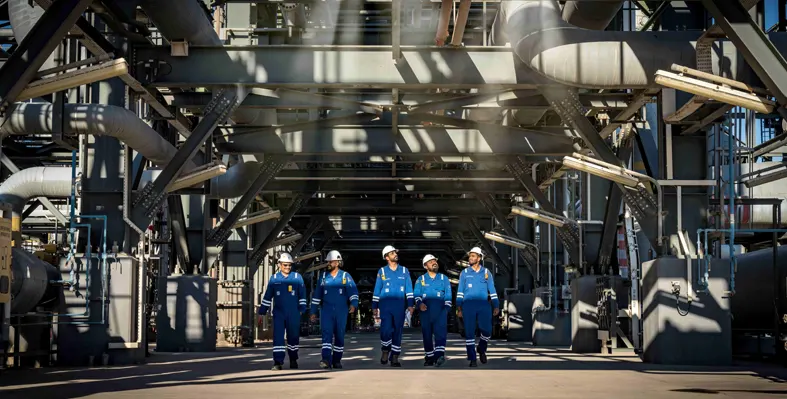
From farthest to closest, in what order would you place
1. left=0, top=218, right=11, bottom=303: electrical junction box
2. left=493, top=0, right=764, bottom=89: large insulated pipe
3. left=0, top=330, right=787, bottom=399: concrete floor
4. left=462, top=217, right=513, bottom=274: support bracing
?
left=462, top=217, right=513, bottom=274: support bracing < left=493, top=0, right=764, bottom=89: large insulated pipe < left=0, top=218, right=11, bottom=303: electrical junction box < left=0, top=330, right=787, bottom=399: concrete floor

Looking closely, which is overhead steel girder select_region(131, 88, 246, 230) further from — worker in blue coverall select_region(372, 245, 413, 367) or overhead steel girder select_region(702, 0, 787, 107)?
overhead steel girder select_region(702, 0, 787, 107)

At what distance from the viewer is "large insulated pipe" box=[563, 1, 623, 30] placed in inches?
580

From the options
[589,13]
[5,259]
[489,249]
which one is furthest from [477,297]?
[489,249]

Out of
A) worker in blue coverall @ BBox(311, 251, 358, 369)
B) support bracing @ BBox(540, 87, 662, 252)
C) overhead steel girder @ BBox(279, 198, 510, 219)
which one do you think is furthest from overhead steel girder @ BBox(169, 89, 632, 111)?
overhead steel girder @ BBox(279, 198, 510, 219)

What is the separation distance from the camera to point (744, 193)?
23.0 m

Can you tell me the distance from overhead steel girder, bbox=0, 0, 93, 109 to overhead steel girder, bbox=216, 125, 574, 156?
10197 millimetres

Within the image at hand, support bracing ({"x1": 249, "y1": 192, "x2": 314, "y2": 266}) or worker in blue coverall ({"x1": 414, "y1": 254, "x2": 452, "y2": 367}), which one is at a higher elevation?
support bracing ({"x1": 249, "y1": 192, "x2": 314, "y2": 266})

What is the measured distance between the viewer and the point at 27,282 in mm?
14836

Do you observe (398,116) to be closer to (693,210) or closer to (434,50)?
(434,50)

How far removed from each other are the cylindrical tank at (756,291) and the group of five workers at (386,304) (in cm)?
540

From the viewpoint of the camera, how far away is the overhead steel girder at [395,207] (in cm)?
3275

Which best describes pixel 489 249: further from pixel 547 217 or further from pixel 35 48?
pixel 35 48

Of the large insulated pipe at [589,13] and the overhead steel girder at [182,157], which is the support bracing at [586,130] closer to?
the large insulated pipe at [589,13]

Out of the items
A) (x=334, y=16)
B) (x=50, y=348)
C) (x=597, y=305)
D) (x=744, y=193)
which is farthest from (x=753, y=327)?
(x=50, y=348)
